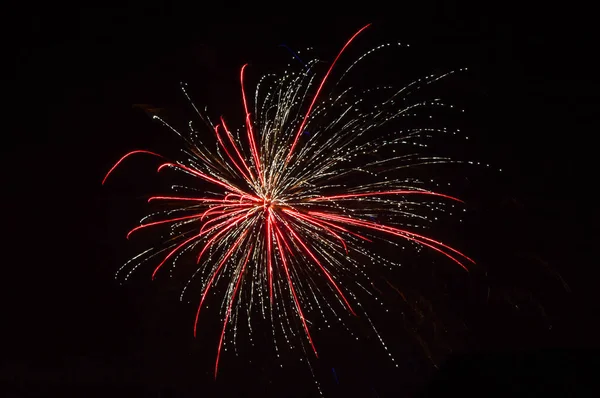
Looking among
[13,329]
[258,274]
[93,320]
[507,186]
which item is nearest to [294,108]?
[258,274]

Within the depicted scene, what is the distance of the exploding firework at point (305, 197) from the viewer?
17.2 feet

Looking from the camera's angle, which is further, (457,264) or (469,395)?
(457,264)

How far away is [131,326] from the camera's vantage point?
20.6 ft

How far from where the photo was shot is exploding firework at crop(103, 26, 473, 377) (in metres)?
5.24

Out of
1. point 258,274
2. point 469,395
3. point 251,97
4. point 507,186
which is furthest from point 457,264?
point 469,395

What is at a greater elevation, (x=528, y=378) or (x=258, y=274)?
(x=258, y=274)

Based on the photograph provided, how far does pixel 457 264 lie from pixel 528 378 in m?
3.20

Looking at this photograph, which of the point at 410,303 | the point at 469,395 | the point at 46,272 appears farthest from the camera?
the point at 46,272

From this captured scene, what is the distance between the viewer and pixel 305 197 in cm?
528

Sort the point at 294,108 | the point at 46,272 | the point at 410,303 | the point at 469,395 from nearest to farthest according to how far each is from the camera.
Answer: the point at 469,395, the point at 294,108, the point at 410,303, the point at 46,272

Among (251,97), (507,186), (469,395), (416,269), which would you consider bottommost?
(469,395)

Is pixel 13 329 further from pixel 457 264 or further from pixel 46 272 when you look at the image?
pixel 457 264

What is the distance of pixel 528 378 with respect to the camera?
264 cm

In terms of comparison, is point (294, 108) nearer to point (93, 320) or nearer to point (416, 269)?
point (416, 269)
